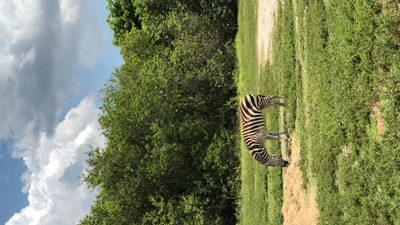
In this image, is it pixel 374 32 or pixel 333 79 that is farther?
pixel 333 79

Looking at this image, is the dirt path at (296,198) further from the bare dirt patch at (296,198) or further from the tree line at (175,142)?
the tree line at (175,142)

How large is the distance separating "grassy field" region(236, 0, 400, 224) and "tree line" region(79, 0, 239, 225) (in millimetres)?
8705

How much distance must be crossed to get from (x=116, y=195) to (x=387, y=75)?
18.5 m

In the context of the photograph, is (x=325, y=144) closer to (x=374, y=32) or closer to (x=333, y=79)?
(x=333, y=79)

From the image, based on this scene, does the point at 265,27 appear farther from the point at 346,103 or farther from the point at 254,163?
the point at 346,103

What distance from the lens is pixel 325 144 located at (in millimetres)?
10188

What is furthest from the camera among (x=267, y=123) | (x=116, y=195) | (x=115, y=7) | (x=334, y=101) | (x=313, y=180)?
(x=115, y=7)

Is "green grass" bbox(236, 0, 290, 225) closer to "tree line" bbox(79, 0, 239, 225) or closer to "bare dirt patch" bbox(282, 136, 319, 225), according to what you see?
"bare dirt patch" bbox(282, 136, 319, 225)

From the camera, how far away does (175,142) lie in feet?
77.8

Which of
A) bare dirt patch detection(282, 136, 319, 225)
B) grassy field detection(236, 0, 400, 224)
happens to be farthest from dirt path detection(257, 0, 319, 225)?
grassy field detection(236, 0, 400, 224)

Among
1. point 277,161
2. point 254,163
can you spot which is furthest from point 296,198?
point 254,163

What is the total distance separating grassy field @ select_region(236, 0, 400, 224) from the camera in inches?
292

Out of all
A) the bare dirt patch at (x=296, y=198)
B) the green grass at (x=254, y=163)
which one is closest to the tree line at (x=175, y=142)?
the green grass at (x=254, y=163)

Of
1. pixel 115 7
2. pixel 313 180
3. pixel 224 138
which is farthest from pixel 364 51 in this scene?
pixel 115 7
